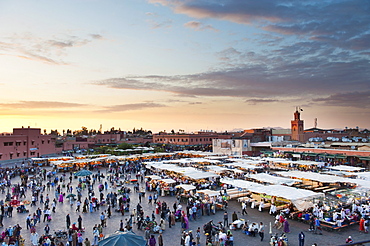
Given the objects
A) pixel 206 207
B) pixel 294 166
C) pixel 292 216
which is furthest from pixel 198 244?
pixel 294 166

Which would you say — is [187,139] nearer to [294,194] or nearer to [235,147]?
[235,147]

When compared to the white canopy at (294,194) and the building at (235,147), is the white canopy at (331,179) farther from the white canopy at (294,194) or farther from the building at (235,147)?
the building at (235,147)

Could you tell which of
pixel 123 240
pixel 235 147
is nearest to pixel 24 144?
pixel 235 147

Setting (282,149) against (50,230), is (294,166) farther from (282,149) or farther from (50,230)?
(50,230)

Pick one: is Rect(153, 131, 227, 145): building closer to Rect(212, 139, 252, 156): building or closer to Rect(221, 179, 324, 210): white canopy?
Rect(212, 139, 252, 156): building

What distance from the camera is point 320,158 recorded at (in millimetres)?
41062

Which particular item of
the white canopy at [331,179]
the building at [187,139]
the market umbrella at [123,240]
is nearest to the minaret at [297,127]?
the building at [187,139]

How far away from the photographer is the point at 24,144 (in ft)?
162

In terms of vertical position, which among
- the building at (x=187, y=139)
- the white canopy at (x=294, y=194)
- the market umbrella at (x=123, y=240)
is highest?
the building at (x=187, y=139)

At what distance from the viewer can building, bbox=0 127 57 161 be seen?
4484 centimetres

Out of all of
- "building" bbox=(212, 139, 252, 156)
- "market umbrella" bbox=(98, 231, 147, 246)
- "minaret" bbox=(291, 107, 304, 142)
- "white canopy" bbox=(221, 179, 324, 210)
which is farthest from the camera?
"minaret" bbox=(291, 107, 304, 142)

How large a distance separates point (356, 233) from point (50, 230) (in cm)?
1468

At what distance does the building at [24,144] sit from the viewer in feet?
147

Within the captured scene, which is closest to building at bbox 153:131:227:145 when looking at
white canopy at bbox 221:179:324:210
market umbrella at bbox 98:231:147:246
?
white canopy at bbox 221:179:324:210
